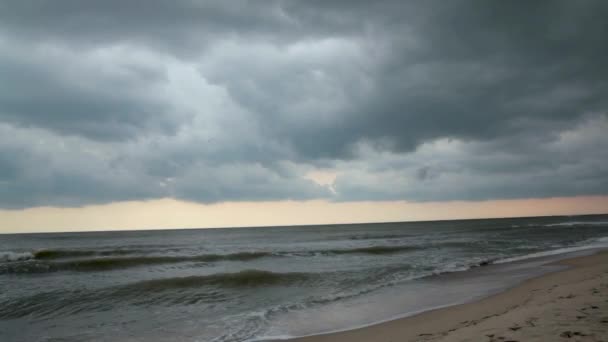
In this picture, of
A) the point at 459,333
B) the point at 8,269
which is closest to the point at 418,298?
the point at 459,333

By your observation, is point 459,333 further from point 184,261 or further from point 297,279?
point 184,261

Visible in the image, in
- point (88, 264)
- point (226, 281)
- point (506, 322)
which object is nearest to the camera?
point (506, 322)

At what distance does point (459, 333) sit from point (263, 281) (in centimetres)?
1196

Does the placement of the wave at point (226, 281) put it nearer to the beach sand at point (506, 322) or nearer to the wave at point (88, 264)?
the beach sand at point (506, 322)

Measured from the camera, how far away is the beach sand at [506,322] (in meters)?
5.62

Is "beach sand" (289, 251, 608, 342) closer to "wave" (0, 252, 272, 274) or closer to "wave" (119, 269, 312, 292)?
"wave" (119, 269, 312, 292)

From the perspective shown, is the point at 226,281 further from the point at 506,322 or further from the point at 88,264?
the point at 88,264

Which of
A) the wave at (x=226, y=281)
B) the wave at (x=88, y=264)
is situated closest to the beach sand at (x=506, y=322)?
the wave at (x=226, y=281)

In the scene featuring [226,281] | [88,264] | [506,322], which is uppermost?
[506,322]

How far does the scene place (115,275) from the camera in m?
21.1

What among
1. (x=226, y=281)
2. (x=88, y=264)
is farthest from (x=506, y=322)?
(x=88, y=264)

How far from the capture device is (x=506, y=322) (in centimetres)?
674

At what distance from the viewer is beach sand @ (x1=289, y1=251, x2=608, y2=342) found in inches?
221

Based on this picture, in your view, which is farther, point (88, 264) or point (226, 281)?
point (88, 264)
